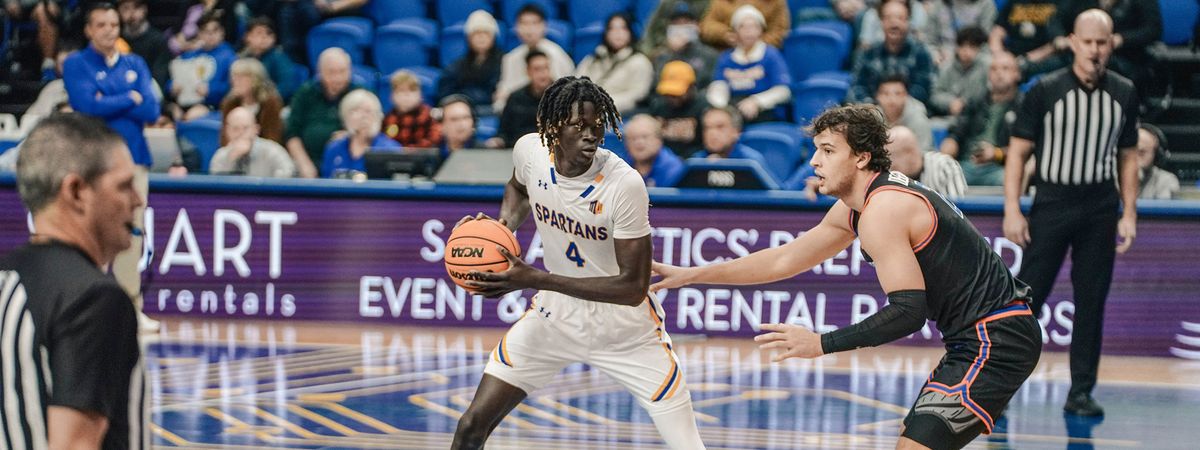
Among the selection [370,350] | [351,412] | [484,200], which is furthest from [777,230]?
[351,412]

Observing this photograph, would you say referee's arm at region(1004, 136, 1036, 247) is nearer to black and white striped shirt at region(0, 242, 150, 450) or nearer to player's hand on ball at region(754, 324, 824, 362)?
player's hand on ball at region(754, 324, 824, 362)

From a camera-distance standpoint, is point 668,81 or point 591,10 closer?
point 668,81

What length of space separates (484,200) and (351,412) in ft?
9.74

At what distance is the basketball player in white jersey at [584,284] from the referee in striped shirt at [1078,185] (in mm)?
3166

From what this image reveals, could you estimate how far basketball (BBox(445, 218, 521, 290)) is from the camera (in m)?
4.94

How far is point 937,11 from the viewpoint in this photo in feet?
42.7

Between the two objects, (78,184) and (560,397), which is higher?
(78,184)

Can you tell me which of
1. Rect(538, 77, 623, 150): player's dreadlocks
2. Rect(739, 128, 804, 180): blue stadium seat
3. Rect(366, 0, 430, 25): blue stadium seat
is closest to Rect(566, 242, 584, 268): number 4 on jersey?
Rect(538, 77, 623, 150): player's dreadlocks

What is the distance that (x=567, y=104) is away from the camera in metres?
4.93

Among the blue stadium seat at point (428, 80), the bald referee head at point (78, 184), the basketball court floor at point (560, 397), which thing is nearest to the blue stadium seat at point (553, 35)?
the blue stadium seat at point (428, 80)

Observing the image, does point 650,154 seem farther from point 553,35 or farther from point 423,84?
point 423,84

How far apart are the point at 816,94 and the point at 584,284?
761cm

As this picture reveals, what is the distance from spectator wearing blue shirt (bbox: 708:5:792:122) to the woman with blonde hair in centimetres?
369

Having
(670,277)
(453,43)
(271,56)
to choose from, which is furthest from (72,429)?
(453,43)
